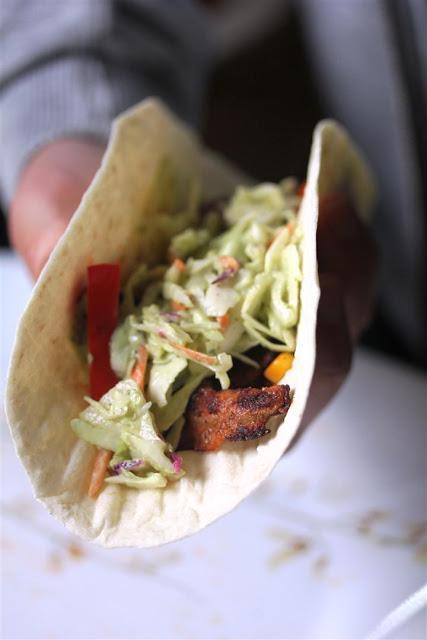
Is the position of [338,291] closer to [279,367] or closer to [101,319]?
[279,367]

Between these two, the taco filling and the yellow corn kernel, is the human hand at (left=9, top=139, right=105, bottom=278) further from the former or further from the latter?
the yellow corn kernel

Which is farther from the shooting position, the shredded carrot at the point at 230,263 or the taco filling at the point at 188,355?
the shredded carrot at the point at 230,263

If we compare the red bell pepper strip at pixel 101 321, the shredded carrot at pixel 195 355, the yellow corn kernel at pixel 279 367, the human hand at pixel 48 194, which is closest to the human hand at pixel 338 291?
the yellow corn kernel at pixel 279 367

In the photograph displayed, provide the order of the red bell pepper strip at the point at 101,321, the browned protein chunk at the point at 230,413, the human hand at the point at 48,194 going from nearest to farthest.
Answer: the browned protein chunk at the point at 230,413, the red bell pepper strip at the point at 101,321, the human hand at the point at 48,194

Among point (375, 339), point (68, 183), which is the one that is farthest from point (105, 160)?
point (375, 339)

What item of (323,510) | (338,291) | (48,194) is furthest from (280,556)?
(48,194)

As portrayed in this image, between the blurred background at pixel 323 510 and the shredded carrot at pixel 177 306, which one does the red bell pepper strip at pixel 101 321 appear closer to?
the shredded carrot at pixel 177 306

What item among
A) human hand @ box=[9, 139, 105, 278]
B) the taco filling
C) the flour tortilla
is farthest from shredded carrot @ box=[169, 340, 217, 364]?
human hand @ box=[9, 139, 105, 278]

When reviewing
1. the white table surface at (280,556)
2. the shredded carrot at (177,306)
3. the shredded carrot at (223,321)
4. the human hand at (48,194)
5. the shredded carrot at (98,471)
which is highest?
the human hand at (48,194)
